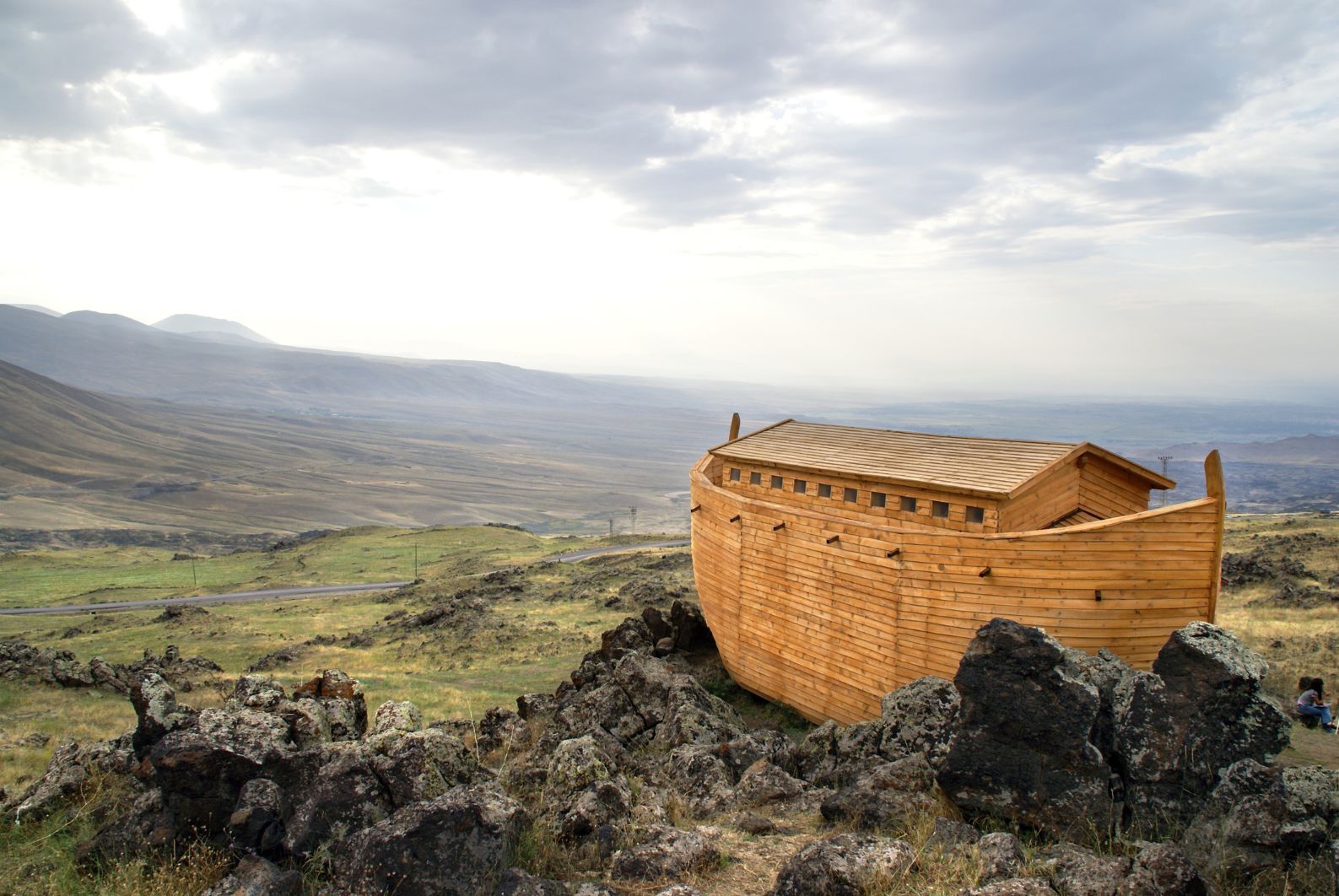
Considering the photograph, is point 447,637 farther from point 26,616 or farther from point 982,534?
point 26,616

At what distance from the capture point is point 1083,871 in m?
7.18

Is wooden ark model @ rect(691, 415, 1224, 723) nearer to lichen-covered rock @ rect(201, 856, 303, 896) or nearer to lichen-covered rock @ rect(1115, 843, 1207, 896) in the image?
lichen-covered rock @ rect(1115, 843, 1207, 896)

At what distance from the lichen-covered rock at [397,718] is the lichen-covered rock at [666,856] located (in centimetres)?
410

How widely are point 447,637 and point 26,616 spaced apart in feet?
100

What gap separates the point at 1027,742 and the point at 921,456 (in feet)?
27.5

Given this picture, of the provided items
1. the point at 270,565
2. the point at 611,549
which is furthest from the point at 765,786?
the point at 270,565

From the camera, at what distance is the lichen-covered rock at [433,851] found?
7047 millimetres

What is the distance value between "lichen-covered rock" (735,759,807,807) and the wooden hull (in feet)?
12.2

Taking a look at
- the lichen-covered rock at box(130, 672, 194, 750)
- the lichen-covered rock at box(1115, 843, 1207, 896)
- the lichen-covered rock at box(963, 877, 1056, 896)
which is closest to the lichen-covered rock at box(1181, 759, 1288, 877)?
the lichen-covered rock at box(1115, 843, 1207, 896)

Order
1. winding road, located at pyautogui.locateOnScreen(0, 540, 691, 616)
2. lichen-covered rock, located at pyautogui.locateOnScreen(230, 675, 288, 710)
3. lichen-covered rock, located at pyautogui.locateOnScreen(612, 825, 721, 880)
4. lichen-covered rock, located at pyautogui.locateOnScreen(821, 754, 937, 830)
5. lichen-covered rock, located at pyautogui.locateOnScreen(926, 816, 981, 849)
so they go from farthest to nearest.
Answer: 1. winding road, located at pyautogui.locateOnScreen(0, 540, 691, 616)
2. lichen-covered rock, located at pyautogui.locateOnScreen(230, 675, 288, 710)
3. lichen-covered rock, located at pyautogui.locateOnScreen(821, 754, 937, 830)
4. lichen-covered rock, located at pyautogui.locateOnScreen(926, 816, 981, 849)
5. lichen-covered rock, located at pyautogui.locateOnScreen(612, 825, 721, 880)

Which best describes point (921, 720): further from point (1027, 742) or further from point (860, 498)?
point (860, 498)

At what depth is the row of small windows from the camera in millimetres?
14828

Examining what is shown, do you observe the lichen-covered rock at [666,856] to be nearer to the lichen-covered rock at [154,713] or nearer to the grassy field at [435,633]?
the grassy field at [435,633]

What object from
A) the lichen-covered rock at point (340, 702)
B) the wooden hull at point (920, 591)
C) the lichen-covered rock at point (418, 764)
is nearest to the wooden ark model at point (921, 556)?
the wooden hull at point (920, 591)
